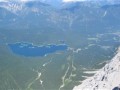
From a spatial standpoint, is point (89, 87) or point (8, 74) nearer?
point (89, 87)

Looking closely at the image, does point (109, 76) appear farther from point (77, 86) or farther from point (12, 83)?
point (12, 83)

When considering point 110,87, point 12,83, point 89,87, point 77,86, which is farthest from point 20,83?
point 110,87

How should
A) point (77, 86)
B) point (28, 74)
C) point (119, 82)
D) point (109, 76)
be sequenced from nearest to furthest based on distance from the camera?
1. point (119, 82)
2. point (109, 76)
3. point (77, 86)
4. point (28, 74)

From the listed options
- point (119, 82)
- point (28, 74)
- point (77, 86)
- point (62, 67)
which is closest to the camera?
point (119, 82)

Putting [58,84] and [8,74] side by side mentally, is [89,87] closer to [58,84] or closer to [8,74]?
[58,84]

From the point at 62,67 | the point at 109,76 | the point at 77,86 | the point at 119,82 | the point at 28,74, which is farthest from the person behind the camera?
the point at 62,67

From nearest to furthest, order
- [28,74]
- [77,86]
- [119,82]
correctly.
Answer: [119,82]
[77,86]
[28,74]

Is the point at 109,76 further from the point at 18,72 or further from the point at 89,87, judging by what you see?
the point at 18,72

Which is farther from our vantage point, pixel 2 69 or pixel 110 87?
pixel 2 69

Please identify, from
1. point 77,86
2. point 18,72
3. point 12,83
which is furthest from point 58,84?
point 18,72
